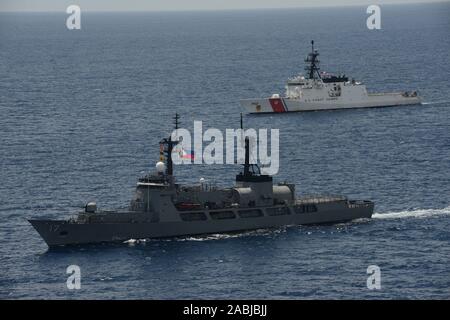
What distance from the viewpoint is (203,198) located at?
101 m

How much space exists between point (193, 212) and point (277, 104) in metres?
83.6

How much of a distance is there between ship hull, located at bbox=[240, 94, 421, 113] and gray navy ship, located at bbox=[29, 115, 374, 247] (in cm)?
7383

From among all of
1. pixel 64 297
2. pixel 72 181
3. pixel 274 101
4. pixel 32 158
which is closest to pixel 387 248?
pixel 64 297

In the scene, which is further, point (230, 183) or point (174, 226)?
point (230, 183)

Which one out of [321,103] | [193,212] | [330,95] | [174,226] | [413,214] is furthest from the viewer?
[330,95]

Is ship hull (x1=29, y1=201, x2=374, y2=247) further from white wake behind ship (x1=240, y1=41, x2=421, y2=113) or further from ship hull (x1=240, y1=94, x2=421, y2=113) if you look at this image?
white wake behind ship (x1=240, y1=41, x2=421, y2=113)

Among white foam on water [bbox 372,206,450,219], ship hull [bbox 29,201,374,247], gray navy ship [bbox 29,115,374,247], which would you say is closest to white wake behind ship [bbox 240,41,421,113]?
white foam on water [bbox 372,206,450,219]

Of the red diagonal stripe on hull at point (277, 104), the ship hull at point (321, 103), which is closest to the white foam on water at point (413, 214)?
the ship hull at point (321, 103)

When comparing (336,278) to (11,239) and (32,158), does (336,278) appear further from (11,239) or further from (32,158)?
(32,158)

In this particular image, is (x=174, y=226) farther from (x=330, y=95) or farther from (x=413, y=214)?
(x=330, y=95)

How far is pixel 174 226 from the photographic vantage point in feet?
325

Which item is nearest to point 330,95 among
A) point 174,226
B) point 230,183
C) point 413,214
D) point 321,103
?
point 321,103

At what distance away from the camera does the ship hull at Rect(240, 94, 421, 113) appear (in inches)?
7121
